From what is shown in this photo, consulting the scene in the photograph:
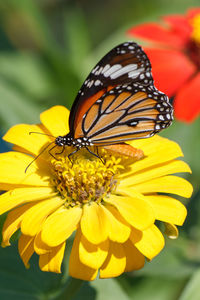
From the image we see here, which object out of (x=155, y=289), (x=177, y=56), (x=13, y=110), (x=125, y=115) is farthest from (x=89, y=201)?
(x=177, y=56)

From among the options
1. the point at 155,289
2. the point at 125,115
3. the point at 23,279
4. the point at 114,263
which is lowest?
the point at 155,289

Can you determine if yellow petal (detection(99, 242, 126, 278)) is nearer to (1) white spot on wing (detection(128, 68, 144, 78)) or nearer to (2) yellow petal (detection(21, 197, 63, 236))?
(2) yellow petal (detection(21, 197, 63, 236))

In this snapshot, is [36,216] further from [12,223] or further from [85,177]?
[85,177]

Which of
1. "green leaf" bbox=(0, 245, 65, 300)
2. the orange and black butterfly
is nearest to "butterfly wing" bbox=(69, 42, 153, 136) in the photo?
the orange and black butterfly

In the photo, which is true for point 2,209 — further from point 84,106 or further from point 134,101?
point 134,101

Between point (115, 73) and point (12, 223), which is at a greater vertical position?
point (115, 73)

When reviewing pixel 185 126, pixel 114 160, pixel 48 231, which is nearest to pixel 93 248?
pixel 48 231

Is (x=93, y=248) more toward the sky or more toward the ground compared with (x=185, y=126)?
more toward the sky
